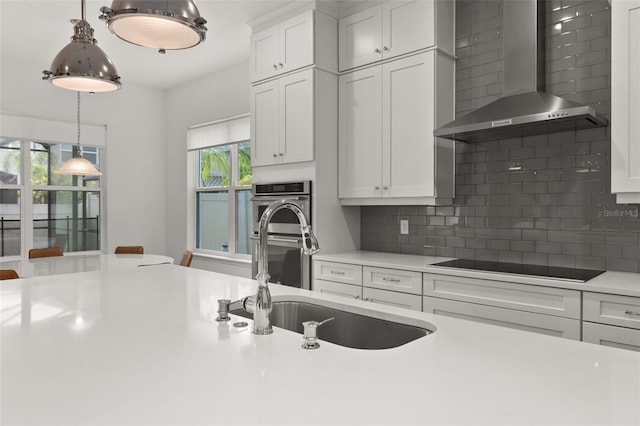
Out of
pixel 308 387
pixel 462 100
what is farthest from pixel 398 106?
pixel 308 387

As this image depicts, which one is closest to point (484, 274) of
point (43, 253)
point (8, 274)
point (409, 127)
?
point (409, 127)

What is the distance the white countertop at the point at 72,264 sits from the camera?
3.47 m

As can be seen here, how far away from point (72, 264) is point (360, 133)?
2625mm

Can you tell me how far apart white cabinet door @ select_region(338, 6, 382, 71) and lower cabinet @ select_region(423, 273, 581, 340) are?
71.1 inches

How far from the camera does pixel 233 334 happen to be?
1346 mm

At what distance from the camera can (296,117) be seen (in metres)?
3.76

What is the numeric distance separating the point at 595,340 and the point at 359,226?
215cm

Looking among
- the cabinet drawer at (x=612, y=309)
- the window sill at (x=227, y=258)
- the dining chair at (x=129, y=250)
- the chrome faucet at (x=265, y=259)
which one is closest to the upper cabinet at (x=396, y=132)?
the cabinet drawer at (x=612, y=309)

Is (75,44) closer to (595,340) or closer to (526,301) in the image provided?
(526,301)

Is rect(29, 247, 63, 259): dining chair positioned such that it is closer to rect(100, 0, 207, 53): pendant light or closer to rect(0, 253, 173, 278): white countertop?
rect(0, 253, 173, 278): white countertop

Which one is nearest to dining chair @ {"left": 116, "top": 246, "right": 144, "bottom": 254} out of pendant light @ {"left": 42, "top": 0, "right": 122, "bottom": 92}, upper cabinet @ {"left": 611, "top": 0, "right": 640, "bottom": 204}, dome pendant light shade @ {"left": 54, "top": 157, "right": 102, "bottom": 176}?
dome pendant light shade @ {"left": 54, "top": 157, "right": 102, "bottom": 176}

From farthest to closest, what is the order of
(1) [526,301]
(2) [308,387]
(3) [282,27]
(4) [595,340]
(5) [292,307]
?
1. (3) [282,27]
2. (1) [526,301]
3. (4) [595,340]
4. (5) [292,307]
5. (2) [308,387]

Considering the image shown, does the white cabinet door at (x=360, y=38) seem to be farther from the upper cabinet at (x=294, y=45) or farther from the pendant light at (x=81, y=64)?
the pendant light at (x=81, y=64)

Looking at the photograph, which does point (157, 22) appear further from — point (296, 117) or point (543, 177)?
point (543, 177)
